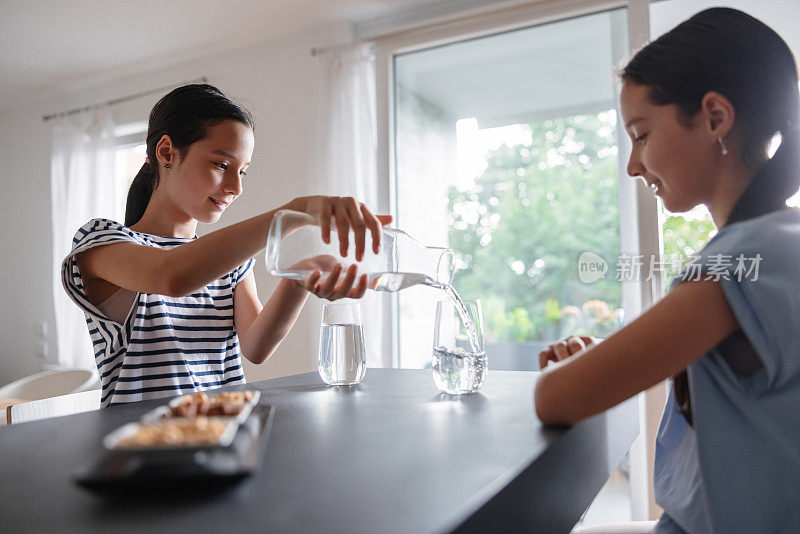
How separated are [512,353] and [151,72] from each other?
2.52 m

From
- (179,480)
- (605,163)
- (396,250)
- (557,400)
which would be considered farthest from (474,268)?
(179,480)

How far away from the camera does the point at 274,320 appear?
130cm

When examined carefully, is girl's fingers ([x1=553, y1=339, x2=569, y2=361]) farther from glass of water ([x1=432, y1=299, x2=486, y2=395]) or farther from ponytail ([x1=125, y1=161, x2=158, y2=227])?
ponytail ([x1=125, y1=161, x2=158, y2=227])

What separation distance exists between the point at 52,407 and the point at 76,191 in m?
2.69

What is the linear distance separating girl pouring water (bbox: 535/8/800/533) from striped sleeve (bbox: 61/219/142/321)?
2.65ft

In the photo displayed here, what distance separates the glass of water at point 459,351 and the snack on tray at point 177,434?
0.44 metres

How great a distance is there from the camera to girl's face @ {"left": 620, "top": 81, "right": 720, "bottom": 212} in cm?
87

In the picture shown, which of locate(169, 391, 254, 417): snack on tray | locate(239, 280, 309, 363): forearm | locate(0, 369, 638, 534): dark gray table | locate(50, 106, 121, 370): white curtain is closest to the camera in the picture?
locate(0, 369, 638, 534): dark gray table

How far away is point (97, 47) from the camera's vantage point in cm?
328

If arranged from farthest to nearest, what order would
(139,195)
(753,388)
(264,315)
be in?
(139,195) < (264,315) < (753,388)

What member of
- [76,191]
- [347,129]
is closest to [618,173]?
[347,129]

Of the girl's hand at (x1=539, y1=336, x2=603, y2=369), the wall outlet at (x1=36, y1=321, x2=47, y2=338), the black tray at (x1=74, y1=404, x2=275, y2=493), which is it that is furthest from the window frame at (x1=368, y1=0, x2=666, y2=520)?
the wall outlet at (x1=36, y1=321, x2=47, y2=338)

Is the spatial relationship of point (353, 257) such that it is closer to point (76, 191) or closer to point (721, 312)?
point (721, 312)

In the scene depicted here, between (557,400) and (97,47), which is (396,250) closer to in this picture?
(557,400)
